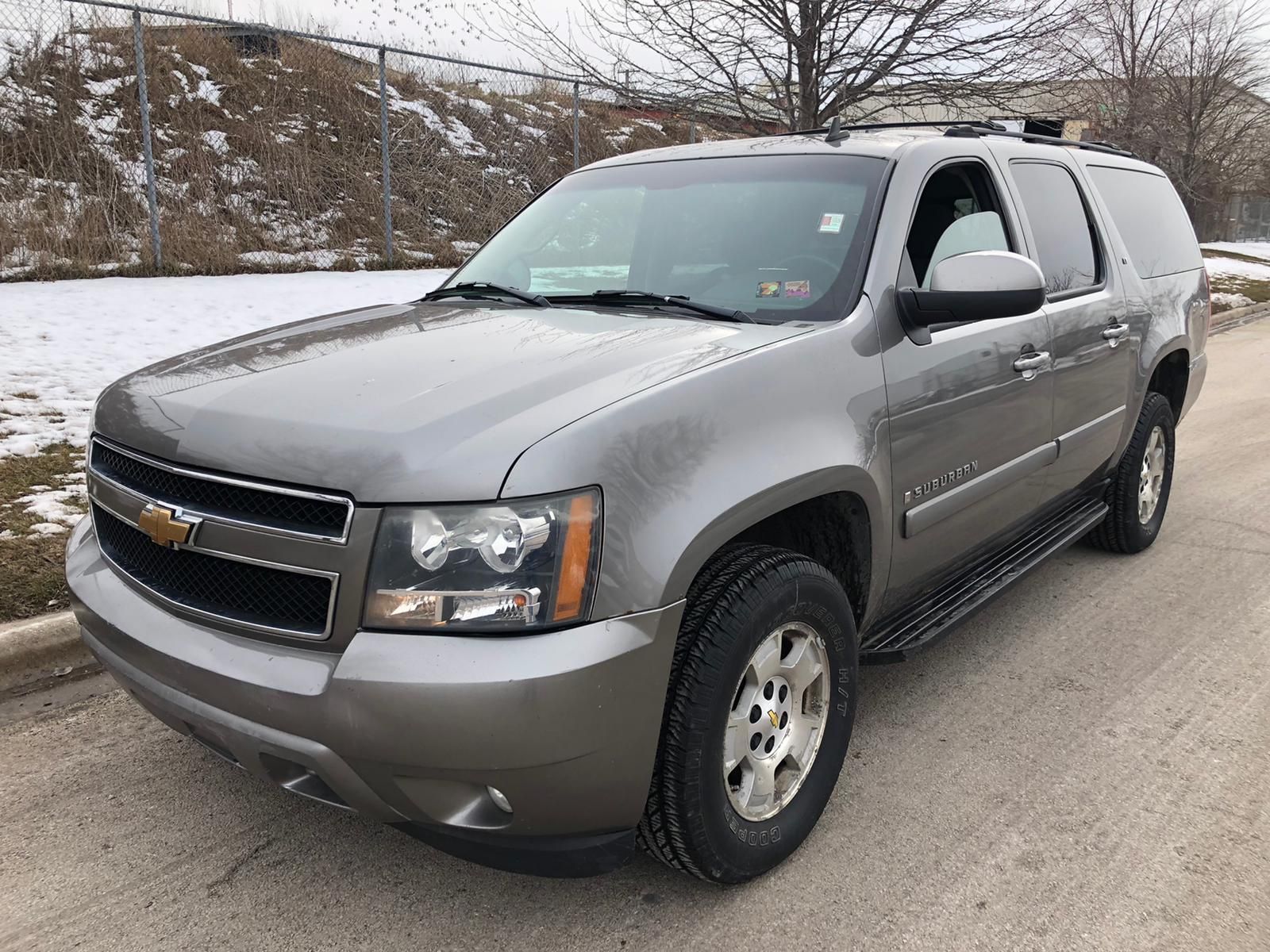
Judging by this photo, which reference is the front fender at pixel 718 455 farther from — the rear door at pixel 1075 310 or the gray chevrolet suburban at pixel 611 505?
the rear door at pixel 1075 310

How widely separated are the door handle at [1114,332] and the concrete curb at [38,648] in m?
4.09

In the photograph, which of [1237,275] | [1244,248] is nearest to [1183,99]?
[1237,275]

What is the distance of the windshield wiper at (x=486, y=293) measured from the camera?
3.26m

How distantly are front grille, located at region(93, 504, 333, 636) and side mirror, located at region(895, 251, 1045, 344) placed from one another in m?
1.82

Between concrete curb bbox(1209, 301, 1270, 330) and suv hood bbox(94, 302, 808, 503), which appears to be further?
concrete curb bbox(1209, 301, 1270, 330)

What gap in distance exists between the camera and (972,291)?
2816 millimetres

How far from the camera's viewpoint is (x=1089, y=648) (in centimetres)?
389

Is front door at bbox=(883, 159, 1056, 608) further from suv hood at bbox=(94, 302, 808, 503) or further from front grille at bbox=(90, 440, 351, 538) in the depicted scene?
front grille at bbox=(90, 440, 351, 538)

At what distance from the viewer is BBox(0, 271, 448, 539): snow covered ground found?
18.0 ft

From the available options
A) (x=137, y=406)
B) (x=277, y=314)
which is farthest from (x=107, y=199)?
(x=137, y=406)

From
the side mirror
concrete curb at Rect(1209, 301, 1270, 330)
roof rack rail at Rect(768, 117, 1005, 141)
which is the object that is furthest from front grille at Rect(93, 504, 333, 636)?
concrete curb at Rect(1209, 301, 1270, 330)

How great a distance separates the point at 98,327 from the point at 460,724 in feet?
24.4

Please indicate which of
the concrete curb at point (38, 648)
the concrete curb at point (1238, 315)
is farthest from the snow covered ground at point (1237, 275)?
the concrete curb at point (38, 648)

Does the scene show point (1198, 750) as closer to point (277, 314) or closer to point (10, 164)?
point (277, 314)
